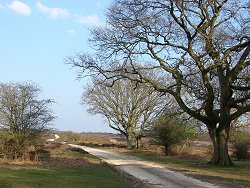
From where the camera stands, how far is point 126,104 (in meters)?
59.2

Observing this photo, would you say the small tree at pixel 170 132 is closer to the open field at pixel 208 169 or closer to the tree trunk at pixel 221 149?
the open field at pixel 208 169

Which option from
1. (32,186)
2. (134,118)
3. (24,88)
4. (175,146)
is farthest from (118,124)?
(32,186)

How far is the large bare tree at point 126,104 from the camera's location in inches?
2304

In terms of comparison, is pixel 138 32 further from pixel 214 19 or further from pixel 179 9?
pixel 214 19

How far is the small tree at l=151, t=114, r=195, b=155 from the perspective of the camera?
141 feet

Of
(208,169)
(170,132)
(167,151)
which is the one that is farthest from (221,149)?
(167,151)

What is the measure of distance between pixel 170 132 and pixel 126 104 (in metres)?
17.0

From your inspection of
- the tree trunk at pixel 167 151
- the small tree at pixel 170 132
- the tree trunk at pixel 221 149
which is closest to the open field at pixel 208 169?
the tree trunk at pixel 221 149

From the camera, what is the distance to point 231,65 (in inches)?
1097

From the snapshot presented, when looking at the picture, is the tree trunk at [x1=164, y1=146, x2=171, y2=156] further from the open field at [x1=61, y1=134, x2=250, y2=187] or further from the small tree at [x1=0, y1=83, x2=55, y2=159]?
the small tree at [x1=0, y1=83, x2=55, y2=159]

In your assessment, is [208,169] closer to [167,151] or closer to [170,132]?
[170,132]

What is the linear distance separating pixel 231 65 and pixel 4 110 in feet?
70.0

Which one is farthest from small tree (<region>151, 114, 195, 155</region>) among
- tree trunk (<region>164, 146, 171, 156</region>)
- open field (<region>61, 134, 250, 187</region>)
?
open field (<region>61, 134, 250, 187</region>)

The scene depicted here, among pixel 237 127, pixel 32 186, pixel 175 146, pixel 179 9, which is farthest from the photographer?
pixel 175 146
